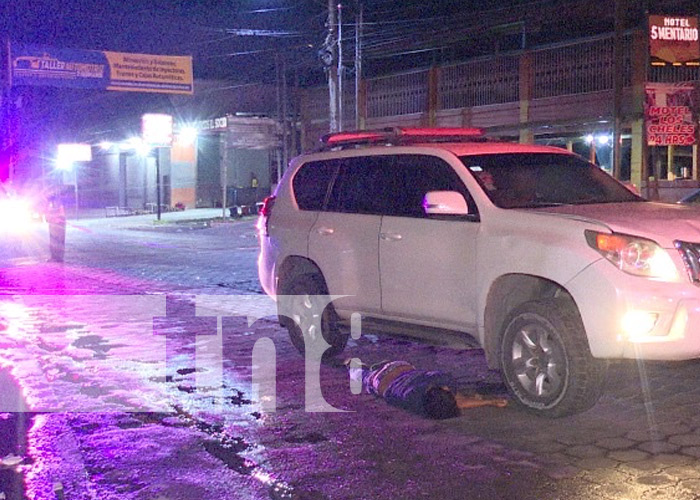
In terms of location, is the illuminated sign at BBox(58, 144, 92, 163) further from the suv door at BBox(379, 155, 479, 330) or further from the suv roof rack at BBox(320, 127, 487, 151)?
the suv door at BBox(379, 155, 479, 330)

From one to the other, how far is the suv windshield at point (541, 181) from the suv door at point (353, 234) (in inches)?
37.4

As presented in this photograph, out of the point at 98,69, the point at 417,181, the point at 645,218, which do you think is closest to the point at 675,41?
the point at 417,181

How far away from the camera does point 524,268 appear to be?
19.4ft

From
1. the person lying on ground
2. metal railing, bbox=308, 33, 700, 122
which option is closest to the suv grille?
the person lying on ground

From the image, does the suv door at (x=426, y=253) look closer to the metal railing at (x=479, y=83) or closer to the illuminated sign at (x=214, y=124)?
the metal railing at (x=479, y=83)

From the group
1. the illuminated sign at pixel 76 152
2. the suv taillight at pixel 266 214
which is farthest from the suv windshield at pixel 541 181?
the illuminated sign at pixel 76 152

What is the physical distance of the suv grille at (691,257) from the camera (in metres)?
5.42

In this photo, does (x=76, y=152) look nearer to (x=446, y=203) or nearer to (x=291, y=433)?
(x=446, y=203)

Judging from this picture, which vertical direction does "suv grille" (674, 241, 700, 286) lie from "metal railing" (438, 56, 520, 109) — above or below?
below

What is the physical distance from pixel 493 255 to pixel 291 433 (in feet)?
6.08

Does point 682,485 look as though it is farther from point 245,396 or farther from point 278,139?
point 278,139

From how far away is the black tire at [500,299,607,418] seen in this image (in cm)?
561

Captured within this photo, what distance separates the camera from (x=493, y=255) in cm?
610

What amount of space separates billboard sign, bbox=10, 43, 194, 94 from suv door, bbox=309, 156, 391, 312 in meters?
30.0
